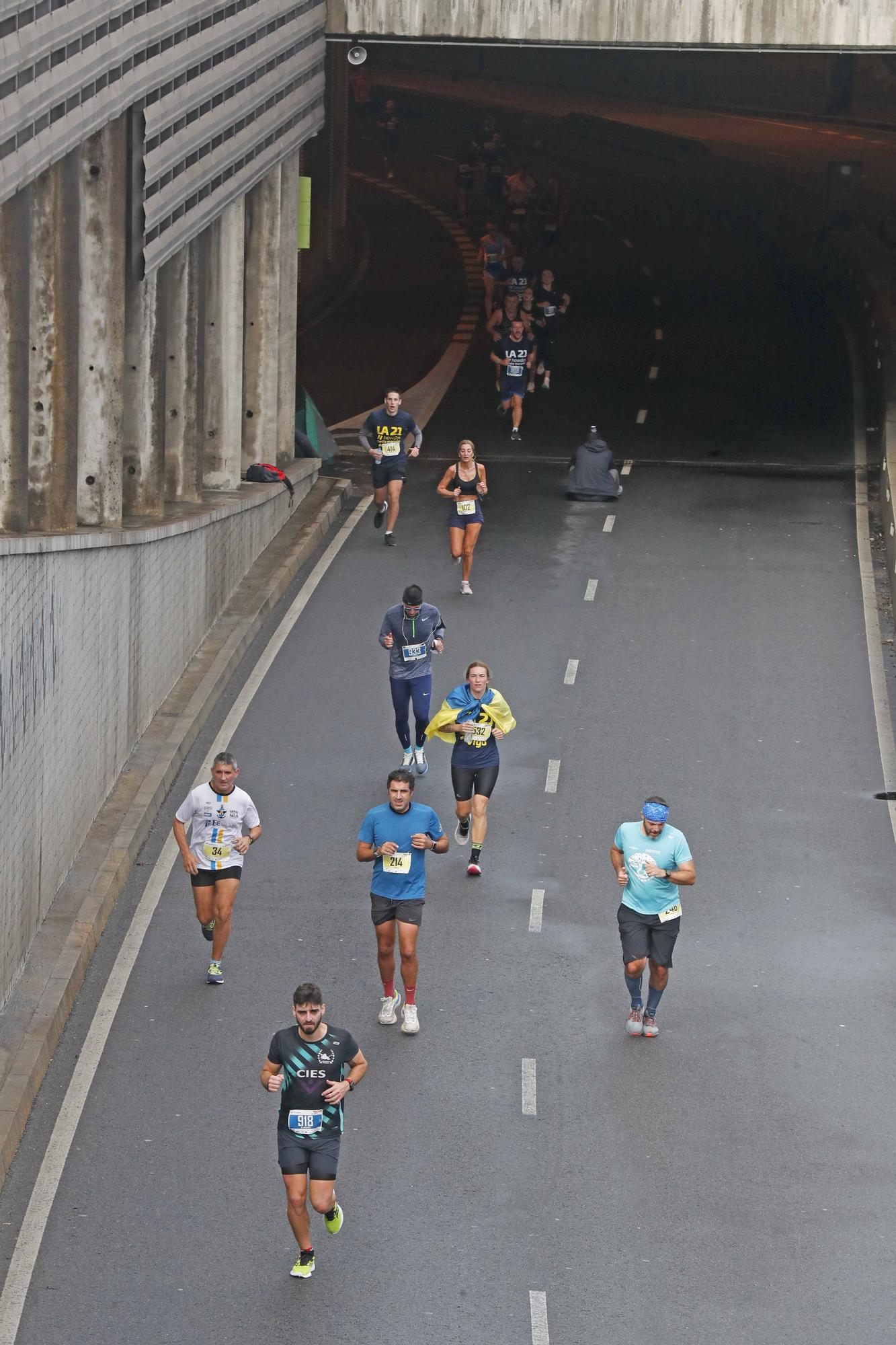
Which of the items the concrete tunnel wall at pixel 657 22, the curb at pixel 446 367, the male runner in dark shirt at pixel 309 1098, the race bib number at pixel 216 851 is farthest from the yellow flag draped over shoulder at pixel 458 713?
the curb at pixel 446 367

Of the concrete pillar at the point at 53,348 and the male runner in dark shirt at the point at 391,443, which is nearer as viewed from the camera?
the concrete pillar at the point at 53,348

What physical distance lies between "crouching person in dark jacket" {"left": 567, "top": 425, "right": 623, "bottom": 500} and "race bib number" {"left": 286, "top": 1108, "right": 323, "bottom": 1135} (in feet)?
58.3

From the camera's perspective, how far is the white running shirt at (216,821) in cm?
1445

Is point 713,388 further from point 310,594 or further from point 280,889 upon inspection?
point 280,889

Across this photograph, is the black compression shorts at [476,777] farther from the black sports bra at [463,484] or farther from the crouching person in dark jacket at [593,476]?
the crouching person in dark jacket at [593,476]

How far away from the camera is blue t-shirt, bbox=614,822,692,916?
13969 millimetres

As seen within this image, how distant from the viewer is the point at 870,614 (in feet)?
77.7

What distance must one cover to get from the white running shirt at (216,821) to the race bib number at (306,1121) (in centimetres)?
360

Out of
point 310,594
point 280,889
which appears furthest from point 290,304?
point 280,889

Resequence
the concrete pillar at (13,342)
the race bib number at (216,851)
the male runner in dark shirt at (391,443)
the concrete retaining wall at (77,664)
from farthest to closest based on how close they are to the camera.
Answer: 1. the male runner in dark shirt at (391,443)
2. the concrete pillar at (13,342)
3. the race bib number at (216,851)
4. the concrete retaining wall at (77,664)

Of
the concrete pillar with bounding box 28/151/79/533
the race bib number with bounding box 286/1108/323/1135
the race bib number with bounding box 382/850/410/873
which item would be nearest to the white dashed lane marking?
the race bib number with bounding box 382/850/410/873

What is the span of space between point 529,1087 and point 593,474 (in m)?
15.6

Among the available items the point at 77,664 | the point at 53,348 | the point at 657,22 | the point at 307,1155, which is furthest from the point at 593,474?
the point at 307,1155

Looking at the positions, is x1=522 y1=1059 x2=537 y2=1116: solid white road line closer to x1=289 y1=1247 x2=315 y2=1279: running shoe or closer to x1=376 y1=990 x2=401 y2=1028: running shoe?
x1=376 y1=990 x2=401 y2=1028: running shoe
